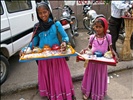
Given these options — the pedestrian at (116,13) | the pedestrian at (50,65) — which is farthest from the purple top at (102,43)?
the pedestrian at (116,13)

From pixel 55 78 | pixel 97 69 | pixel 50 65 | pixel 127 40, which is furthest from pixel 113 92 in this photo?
pixel 127 40

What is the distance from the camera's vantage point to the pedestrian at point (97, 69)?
93.4 inches

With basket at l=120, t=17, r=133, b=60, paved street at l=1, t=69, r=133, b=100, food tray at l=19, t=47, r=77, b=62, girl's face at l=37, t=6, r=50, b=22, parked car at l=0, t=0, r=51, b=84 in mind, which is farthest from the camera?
basket at l=120, t=17, r=133, b=60

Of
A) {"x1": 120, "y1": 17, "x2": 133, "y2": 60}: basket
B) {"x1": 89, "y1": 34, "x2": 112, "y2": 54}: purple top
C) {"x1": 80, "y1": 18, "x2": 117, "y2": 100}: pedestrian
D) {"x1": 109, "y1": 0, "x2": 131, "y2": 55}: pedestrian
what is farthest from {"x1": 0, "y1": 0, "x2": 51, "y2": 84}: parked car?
{"x1": 120, "y1": 17, "x2": 133, "y2": 60}: basket

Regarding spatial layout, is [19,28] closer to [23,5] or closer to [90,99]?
[23,5]

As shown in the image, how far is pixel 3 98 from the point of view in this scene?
Answer: 2988 millimetres

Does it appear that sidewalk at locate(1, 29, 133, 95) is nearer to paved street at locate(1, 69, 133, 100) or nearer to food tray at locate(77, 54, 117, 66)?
paved street at locate(1, 69, 133, 100)

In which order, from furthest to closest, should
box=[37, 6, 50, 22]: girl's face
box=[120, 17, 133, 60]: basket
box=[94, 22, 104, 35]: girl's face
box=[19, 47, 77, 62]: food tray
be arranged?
box=[120, 17, 133, 60]: basket < box=[94, 22, 104, 35]: girl's face < box=[37, 6, 50, 22]: girl's face < box=[19, 47, 77, 62]: food tray

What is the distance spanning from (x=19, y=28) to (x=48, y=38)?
1.31m

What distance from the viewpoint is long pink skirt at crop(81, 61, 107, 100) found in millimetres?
2549

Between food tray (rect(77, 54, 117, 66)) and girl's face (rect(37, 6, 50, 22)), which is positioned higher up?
girl's face (rect(37, 6, 50, 22))

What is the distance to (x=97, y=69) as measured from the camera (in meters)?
2.55

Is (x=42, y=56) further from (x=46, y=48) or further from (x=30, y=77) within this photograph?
(x=30, y=77)

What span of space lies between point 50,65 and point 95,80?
72 cm
